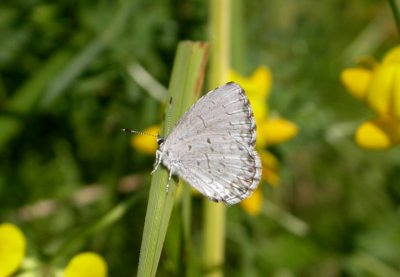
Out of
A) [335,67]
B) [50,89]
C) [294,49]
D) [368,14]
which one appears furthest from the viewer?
[368,14]

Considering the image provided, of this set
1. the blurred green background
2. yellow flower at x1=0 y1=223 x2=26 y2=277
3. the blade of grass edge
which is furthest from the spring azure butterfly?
the blurred green background

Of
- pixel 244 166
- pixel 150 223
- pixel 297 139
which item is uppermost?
pixel 297 139

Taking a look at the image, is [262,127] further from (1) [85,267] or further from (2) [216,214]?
(1) [85,267]

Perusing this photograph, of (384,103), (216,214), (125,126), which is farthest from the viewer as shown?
(125,126)

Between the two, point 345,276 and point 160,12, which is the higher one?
point 160,12

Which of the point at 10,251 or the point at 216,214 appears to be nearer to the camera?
the point at 10,251

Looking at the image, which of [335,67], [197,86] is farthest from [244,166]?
[335,67]

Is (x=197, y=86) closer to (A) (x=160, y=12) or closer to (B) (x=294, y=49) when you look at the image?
(A) (x=160, y=12)

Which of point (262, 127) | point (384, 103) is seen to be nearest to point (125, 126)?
point (262, 127)
